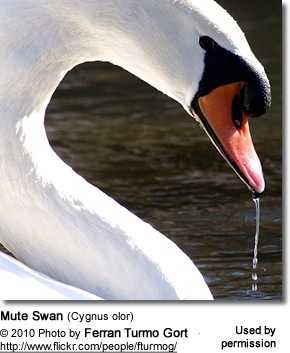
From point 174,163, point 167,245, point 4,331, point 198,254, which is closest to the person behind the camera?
point 4,331

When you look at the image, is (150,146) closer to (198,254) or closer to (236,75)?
(198,254)

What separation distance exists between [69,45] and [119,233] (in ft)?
2.12

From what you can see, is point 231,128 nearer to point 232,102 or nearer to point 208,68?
point 232,102

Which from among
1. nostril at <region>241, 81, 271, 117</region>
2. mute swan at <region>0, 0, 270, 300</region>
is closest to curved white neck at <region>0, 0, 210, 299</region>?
mute swan at <region>0, 0, 270, 300</region>

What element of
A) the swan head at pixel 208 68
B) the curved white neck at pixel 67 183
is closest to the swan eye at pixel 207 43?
the swan head at pixel 208 68

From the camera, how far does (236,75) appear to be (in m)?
3.99

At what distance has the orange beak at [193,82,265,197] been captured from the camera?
4051mm

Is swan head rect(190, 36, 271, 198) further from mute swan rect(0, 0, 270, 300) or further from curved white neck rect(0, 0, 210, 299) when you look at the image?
curved white neck rect(0, 0, 210, 299)

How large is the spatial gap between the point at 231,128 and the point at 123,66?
413 mm

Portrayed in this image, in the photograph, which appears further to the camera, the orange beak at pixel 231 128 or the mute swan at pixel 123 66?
the orange beak at pixel 231 128

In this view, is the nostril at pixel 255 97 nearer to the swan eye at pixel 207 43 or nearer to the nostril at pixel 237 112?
the nostril at pixel 237 112

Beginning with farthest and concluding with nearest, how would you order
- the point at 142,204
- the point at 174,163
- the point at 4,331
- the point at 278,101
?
1. the point at 278,101
2. the point at 174,163
3. the point at 142,204
4. the point at 4,331

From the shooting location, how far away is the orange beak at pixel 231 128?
4051 mm

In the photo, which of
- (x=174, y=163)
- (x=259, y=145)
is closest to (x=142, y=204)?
(x=174, y=163)
